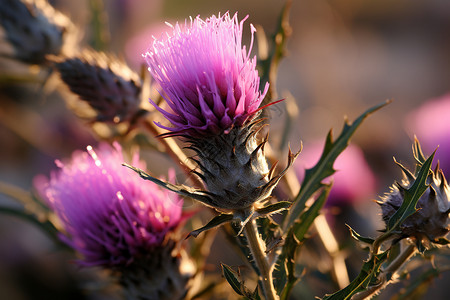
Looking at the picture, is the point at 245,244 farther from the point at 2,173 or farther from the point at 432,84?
the point at 432,84

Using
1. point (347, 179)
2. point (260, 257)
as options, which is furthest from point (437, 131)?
point (260, 257)

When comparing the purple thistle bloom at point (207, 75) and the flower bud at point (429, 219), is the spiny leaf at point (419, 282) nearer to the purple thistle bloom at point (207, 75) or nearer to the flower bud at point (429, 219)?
the flower bud at point (429, 219)

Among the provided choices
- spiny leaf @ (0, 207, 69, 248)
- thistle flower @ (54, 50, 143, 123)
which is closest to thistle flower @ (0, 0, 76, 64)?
thistle flower @ (54, 50, 143, 123)

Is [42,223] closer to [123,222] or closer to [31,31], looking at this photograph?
[123,222]

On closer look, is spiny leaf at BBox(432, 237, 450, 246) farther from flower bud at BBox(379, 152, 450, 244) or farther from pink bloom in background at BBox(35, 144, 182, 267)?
pink bloom in background at BBox(35, 144, 182, 267)

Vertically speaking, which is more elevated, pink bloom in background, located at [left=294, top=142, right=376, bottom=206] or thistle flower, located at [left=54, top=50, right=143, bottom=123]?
thistle flower, located at [left=54, top=50, right=143, bottom=123]

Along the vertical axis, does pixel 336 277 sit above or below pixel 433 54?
below

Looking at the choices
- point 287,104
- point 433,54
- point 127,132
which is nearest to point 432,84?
point 433,54
